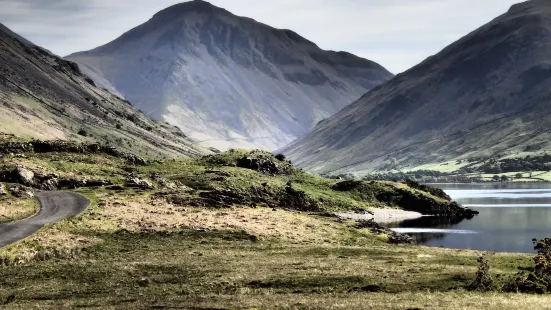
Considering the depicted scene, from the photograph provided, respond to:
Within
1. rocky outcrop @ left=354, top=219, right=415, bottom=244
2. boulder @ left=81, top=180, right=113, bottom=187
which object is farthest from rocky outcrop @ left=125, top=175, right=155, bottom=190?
rocky outcrop @ left=354, top=219, right=415, bottom=244

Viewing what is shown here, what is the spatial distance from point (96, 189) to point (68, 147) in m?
46.4

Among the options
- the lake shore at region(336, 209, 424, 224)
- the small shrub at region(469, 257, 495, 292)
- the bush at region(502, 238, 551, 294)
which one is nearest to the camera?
the bush at region(502, 238, 551, 294)

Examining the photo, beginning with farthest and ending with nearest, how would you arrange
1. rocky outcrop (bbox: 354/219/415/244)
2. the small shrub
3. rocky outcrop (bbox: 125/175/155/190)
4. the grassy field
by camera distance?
1. rocky outcrop (bbox: 125/175/155/190)
2. rocky outcrop (bbox: 354/219/415/244)
3. the small shrub
4. the grassy field

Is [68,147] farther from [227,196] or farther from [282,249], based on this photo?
[282,249]

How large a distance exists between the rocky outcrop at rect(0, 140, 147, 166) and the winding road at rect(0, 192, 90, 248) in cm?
4447

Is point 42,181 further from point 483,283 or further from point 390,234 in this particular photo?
point 483,283

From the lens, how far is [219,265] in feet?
219

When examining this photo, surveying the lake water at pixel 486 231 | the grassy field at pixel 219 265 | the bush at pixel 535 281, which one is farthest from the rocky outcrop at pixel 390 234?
the bush at pixel 535 281

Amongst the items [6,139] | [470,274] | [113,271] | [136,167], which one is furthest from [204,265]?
[6,139]

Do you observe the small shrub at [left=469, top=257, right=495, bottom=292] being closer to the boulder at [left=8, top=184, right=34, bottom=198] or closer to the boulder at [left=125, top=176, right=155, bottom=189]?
the boulder at [left=8, top=184, right=34, bottom=198]

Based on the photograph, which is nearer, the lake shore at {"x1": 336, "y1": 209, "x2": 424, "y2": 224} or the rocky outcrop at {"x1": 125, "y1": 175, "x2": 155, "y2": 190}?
the rocky outcrop at {"x1": 125, "y1": 175, "x2": 155, "y2": 190}

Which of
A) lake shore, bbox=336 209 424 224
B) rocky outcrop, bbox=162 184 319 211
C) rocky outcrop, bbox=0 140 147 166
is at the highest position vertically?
rocky outcrop, bbox=0 140 147 166

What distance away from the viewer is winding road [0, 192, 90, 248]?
259 ft

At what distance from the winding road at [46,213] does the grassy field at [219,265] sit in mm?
1943
